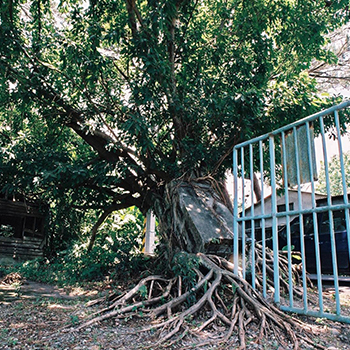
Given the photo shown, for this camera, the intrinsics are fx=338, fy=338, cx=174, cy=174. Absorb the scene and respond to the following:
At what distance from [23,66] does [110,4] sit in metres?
2.34

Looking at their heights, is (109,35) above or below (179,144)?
above

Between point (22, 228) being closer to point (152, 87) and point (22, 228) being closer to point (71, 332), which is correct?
point (152, 87)

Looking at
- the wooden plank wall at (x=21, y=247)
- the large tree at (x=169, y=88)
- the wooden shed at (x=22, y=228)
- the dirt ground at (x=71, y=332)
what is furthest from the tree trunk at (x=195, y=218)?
the wooden plank wall at (x=21, y=247)

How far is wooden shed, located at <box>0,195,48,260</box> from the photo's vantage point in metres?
A: 11.6

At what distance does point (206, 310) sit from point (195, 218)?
85.2 inches

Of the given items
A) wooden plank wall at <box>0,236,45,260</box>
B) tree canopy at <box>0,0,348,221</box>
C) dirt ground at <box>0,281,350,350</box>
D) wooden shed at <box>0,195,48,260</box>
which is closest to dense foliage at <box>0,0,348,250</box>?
tree canopy at <box>0,0,348,221</box>

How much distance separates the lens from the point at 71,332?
12.2 feet

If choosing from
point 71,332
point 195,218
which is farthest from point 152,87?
point 71,332

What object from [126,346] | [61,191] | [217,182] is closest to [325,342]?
[126,346]

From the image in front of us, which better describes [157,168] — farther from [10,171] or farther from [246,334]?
[246,334]

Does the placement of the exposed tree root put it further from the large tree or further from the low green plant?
the low green plant

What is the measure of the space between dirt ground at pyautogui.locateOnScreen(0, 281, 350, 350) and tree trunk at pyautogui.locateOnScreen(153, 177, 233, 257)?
202 cm

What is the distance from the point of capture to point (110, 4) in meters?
7.43

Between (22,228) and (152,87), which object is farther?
(22,228)
